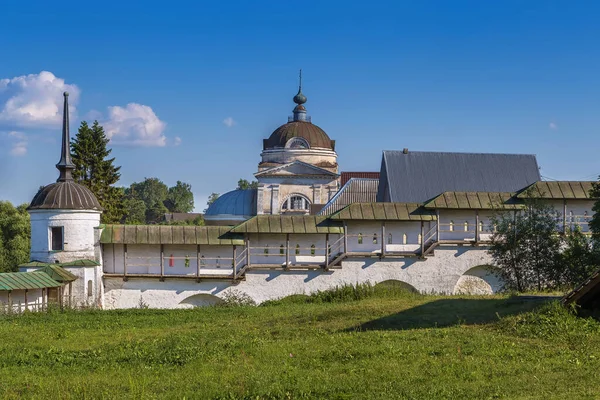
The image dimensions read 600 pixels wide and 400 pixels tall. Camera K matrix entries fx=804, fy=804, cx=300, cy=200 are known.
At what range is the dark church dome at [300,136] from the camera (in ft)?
188

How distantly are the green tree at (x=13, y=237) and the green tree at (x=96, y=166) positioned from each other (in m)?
5.85

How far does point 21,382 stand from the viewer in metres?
11.9

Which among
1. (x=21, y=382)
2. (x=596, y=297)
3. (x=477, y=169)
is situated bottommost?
(x=21, y=382)

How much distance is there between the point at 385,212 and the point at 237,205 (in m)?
27.9

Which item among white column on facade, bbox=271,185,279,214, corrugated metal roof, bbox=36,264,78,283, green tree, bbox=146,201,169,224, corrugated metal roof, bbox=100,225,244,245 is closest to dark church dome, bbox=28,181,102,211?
corrugated metal roof, bbox=100,225,244,245

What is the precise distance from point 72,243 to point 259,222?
6.48 metres

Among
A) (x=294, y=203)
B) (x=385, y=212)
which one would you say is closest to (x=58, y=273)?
(x=385, y=212)

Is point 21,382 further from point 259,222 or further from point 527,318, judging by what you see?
point 259,222

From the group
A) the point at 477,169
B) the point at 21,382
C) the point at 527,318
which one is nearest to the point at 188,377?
the point at 21,382

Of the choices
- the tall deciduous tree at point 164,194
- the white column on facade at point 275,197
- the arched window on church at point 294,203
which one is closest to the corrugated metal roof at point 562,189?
the arched window on church at point 294,203

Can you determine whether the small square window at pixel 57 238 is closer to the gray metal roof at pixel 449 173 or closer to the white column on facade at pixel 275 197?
the gray metal roof at pixel 449 173

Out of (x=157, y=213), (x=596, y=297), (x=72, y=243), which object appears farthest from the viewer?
(x=157, y=213)

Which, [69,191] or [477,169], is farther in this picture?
[477,169]

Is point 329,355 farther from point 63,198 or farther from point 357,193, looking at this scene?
point 357,193
